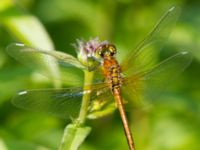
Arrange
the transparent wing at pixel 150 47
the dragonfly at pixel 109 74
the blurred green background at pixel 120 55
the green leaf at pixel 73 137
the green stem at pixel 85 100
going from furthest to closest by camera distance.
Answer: the blurred green background at pixel 120 55, the transparent wing at pixel 150 47, the dragonfly at pixel 109 74, the green stem at pixel 85 100, the green leaf at pixel 73 137

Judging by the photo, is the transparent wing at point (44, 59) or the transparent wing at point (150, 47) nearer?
the transparent wing at point (44, 59)

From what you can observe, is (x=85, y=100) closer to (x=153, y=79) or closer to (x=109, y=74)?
(x=109, y=74)

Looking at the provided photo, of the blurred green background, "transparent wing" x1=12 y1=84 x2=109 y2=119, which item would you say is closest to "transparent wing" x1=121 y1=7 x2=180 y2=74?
"transparent wing" x1=12 y1=84 x2=109 y2=119

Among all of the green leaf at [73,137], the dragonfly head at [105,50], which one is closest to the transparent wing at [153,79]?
the dragonfly head at [105,50]

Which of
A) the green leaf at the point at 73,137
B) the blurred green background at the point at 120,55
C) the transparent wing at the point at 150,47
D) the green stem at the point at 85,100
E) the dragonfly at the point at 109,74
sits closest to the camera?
the green leaf at the point at 73,137

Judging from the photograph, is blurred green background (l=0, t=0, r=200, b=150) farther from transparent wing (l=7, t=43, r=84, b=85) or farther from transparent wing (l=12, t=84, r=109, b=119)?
transparent wing (l=12, t=84, r=109, b=119)

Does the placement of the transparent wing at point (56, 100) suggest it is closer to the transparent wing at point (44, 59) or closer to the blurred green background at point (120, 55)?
the transparent wing at point (44, 59)

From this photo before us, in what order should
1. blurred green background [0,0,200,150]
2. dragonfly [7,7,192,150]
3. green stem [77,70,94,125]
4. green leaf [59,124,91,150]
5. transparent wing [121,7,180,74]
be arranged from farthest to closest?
blurred green background [0,0,200,150] < transparent wing [121,7,180,74] < dragonfly [7,7,192,150] < green stem [77,70,94,125] < green leaf [59,124,91,150]
